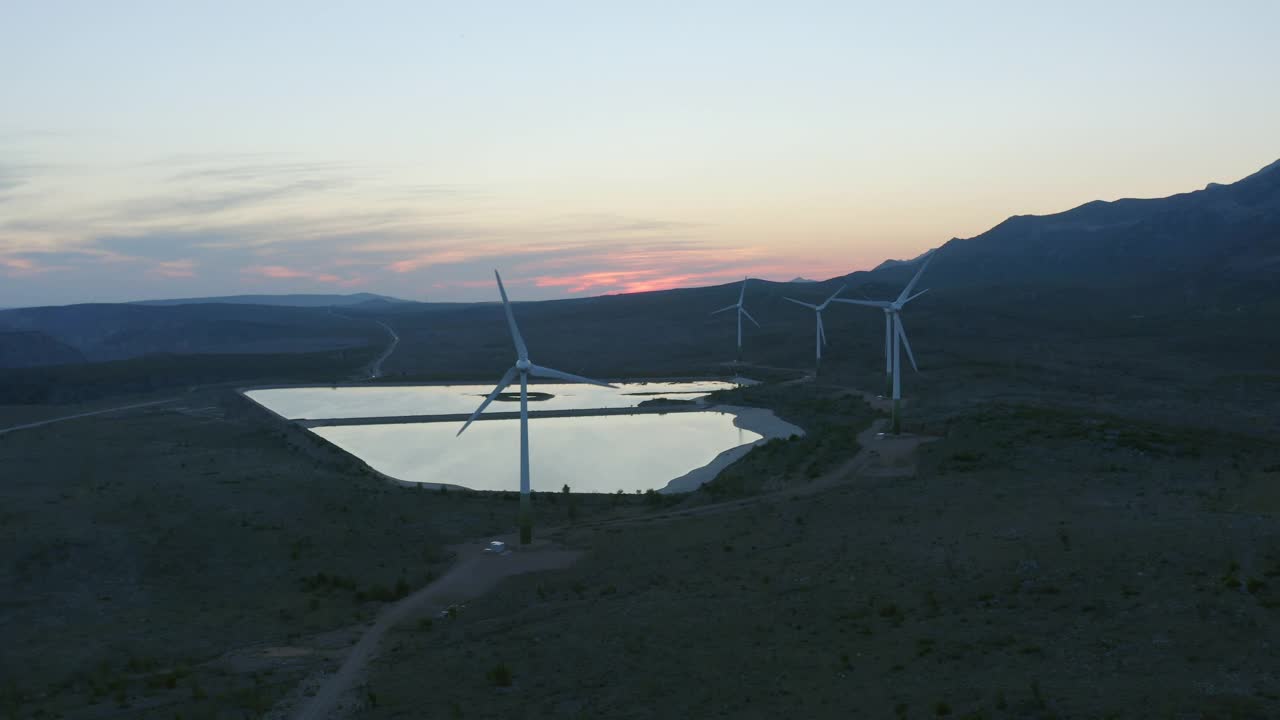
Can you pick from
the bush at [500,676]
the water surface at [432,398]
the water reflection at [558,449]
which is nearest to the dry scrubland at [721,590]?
the bush at [500,676]

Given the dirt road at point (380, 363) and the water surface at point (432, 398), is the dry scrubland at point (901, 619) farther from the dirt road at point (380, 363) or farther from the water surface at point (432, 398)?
the dirt road at point (380, 363)

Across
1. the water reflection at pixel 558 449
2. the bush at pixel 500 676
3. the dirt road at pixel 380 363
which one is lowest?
the water reflection at pixel 558 449

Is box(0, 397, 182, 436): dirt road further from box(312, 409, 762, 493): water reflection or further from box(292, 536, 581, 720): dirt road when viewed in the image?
box(292, 536, 581, 720): dirt road

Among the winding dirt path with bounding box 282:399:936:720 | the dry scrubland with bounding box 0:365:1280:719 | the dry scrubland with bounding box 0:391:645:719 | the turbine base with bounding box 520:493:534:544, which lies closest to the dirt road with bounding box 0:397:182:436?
the dry scrubland with bounding box 0:391:645:719

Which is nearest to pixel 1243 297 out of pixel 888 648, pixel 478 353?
pixel 478 353

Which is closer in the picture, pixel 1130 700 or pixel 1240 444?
pixel 1130 700

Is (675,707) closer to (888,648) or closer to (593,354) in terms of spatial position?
(888,648)
